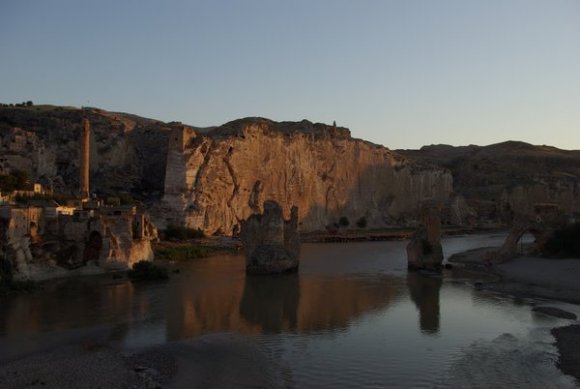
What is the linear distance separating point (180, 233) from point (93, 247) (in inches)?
700

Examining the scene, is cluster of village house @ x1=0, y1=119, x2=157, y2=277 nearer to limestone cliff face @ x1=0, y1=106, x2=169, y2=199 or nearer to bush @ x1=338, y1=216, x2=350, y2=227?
limestone cliff face @ x1=0, y1=106, x2=169, y2=199

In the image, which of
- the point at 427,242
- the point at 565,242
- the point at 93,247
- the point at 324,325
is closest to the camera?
the point at 324,325

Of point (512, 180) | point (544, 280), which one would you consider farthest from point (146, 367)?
point (512, 180)

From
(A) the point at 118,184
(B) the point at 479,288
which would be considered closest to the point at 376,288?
(B) the point at 479,288

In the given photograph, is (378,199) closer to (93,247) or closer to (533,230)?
(533,230)

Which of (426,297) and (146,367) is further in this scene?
(426,297)

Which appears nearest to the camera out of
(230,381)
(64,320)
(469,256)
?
(230,381)

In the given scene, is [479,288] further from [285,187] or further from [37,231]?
[285,187]

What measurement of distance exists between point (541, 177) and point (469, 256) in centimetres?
6379

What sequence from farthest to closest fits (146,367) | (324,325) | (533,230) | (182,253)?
(182,253) < (533,230) < (324,325) < (146,367)

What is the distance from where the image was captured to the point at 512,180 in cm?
10288

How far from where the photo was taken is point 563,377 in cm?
1403

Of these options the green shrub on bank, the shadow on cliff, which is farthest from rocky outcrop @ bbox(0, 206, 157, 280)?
the shadow on cliff

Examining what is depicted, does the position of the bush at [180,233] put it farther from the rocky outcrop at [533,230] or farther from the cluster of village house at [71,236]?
the rocky outcrop at [533,230]
